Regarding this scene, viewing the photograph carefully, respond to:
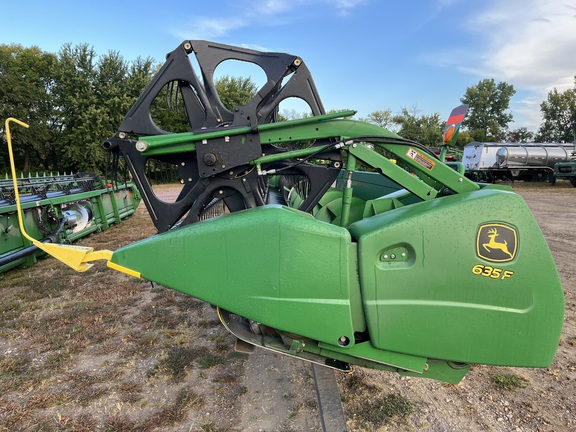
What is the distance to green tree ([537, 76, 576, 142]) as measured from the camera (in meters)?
45.3

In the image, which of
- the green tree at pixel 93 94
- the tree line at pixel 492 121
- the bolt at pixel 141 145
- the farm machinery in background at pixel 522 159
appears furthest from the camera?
the tree line at pixel 492 121

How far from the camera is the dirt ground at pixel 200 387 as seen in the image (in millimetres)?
2375

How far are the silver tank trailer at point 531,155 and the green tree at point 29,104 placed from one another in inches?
1215

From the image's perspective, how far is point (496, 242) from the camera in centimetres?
176

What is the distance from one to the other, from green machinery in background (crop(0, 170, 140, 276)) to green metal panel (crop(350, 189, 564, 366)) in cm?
390

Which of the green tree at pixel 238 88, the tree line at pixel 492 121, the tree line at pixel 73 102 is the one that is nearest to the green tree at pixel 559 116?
the tree line at pixel 492 121

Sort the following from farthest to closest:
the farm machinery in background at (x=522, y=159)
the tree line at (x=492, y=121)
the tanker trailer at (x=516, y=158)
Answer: the tree line at (x=492, y=121), the tanker trailer at (x=516, y=158), the farm machinery in background at (x=522, y=159)

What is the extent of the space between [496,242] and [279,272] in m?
1.06

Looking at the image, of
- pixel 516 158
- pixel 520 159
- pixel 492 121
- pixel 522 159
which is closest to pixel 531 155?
pixel 522 159

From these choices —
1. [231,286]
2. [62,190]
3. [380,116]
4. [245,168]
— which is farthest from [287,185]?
[380,116]

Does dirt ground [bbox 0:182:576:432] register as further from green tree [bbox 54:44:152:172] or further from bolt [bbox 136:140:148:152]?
green tree [bbox 54:44:152:172]

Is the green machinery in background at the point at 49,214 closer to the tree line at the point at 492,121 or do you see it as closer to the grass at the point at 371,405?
the grass at the point at 371,405

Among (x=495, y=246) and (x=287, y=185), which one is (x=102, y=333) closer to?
(x=287, y=185)

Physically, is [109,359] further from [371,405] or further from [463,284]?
[463,284]
